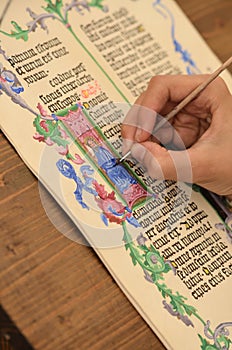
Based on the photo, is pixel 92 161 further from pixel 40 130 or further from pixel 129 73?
pixel 129 73

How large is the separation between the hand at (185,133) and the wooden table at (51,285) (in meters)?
0.14

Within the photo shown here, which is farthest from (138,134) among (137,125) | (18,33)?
(18,33)

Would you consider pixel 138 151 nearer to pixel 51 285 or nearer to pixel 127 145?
pixel 127 145

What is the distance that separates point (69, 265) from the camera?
0.57 meters

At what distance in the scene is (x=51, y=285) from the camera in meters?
0.55

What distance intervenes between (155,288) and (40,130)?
23 centimetres

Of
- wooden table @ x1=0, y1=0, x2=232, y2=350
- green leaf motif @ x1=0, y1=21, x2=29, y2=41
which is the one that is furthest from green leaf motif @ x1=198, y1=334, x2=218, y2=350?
green leaf motif @ x1=0, y1=21, x2=29, y2=41

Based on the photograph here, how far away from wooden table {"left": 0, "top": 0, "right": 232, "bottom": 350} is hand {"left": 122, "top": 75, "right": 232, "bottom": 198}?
0.14m

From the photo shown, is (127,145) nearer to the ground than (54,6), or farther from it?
nearer to the ground

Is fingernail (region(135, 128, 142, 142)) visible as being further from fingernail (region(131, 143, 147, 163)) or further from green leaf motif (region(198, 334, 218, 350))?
green leaf motif (region(198, 334, 218, 350))

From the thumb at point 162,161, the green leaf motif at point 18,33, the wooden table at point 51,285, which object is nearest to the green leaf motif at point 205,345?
the wooden table at point 51,285

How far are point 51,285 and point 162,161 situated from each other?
0.20 metres

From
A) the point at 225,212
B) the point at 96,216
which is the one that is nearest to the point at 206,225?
the point at 225,212

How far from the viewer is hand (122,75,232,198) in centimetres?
63
